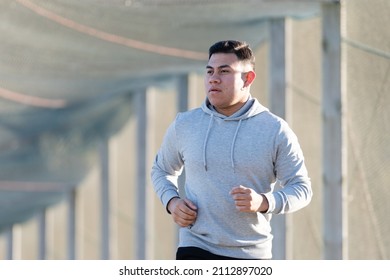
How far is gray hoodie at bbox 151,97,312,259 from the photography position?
5070 mm

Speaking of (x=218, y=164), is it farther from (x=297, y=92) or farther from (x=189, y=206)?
(x=297, y=92)

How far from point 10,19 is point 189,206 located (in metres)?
4.73

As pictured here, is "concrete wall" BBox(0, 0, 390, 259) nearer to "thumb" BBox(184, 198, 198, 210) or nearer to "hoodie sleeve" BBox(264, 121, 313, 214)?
"hoodie sleeve" BBox(264, 121, 313, 214)

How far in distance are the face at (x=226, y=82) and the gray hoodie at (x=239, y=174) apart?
0.04 meters

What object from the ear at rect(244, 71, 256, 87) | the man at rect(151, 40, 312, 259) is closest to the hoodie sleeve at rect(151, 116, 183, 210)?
the man at rect(151, 40, 312, 259)

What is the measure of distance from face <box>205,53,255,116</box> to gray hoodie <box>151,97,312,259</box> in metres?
0.04

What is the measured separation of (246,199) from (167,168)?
1.88 ft

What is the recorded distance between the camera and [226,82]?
5.11 m

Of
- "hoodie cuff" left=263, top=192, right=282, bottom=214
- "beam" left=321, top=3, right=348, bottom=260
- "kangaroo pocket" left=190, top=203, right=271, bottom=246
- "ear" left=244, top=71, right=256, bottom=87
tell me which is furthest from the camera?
"beam" left=321, top=3, right=348, bottom=260

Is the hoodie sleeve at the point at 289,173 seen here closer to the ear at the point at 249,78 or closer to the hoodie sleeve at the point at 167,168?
the ear at the point at 249,78

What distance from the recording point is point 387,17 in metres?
8.38

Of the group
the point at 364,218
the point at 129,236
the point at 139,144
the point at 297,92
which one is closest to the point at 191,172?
the point at 364,218

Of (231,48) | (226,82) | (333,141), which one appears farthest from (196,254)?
(333,141)

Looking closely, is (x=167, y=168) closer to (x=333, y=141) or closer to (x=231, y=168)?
(x=231, y=168)
